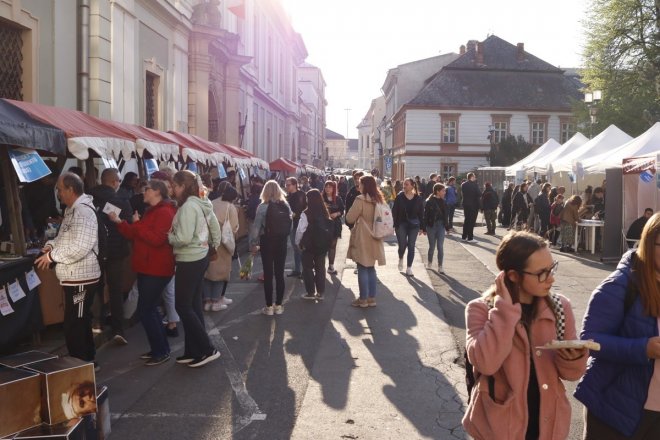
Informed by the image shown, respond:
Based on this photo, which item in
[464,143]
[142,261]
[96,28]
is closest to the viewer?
[142,261]

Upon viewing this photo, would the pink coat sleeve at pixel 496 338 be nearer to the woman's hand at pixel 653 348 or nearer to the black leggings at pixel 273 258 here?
the woman's hand at pixel 653 348

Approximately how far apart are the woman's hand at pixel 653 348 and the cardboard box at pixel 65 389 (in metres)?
3.14

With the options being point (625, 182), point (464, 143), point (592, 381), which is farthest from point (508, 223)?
point (464, 143)

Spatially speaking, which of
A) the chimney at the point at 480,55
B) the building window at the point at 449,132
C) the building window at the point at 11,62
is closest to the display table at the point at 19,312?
the building window at the point at 11,62

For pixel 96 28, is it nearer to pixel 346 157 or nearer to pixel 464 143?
pixel 464 143

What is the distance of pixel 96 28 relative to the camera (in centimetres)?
1321

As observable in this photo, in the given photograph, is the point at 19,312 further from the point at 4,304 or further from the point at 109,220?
the point at 109,220

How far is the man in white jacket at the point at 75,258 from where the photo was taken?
18.1ft

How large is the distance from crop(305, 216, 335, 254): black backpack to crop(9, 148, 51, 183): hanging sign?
3.83 m

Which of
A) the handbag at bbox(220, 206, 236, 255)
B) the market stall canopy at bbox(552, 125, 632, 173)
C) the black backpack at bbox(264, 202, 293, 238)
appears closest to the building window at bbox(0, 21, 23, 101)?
the handbag at bbox(220, 206, 236, 255)

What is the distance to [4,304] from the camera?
630 cm

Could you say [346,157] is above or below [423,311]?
above

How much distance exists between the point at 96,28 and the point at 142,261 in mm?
8771

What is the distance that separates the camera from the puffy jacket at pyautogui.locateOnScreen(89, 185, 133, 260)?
7.21 m
